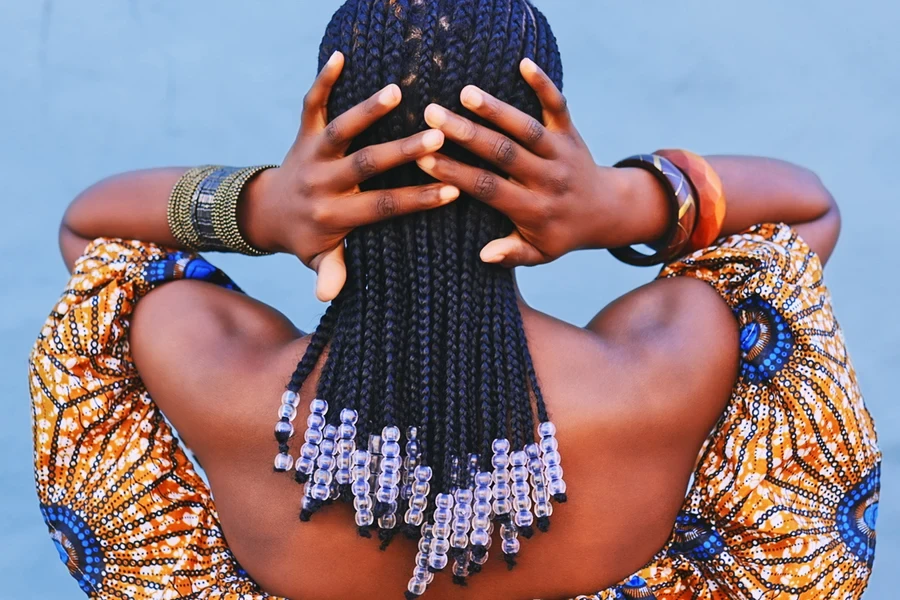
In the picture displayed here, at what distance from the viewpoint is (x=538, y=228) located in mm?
1073

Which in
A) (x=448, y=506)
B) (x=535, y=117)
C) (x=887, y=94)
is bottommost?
(x=448, y=506)

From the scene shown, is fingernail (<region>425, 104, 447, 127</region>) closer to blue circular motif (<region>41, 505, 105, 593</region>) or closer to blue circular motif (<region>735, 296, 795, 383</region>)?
blue circular motif (<region>735, 296, 795, 383</region>)

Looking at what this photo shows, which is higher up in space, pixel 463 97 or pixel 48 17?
pixel 48 17

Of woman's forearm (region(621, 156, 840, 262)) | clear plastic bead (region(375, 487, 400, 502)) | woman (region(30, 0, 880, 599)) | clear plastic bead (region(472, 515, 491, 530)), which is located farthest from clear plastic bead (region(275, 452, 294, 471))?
woman's forearm (region(621, 156, 840, 262))

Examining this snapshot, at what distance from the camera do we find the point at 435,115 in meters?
0.98

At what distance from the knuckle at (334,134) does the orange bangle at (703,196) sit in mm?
488

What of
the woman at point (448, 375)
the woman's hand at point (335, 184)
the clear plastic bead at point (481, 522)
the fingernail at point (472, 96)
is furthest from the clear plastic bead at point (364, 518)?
the fingernail at point (472, 96)

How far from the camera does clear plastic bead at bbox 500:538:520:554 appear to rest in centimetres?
106

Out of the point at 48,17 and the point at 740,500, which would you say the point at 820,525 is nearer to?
the point at 740,500

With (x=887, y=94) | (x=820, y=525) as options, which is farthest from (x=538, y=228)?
(x=887, y=94)

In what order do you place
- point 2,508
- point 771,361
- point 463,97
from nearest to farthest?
point 463,97, point 771,361, point 2,508

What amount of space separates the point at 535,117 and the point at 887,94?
1731 mm

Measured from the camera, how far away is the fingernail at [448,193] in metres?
1.00

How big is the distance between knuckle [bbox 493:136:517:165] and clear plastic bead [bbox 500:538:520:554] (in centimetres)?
41
